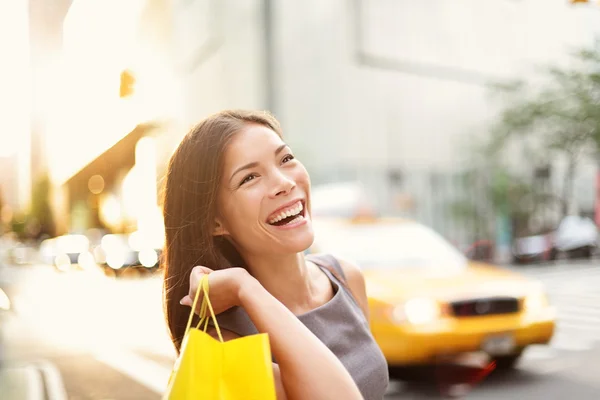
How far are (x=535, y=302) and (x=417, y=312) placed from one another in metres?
1.31

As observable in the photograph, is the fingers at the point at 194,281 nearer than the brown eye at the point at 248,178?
Yes

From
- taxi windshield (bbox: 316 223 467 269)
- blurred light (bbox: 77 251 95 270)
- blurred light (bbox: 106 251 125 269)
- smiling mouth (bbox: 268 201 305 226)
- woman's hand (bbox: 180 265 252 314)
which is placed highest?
smiling mouth (bbox: 268 201 305 226)

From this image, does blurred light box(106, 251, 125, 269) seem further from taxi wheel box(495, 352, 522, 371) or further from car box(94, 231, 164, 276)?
taxi wheel box(495, 352, 522, 371)

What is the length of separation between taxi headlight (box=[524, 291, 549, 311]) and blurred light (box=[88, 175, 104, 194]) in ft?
131

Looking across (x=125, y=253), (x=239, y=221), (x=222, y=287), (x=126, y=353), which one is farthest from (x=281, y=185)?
(x=125, y=253)

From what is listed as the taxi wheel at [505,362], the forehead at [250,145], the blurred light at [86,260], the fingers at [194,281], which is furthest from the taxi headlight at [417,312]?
the blurred light at [86,260]

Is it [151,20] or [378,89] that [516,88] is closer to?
[378,89]

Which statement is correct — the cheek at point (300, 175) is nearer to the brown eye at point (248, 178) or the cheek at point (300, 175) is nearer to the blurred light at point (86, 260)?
the brown eye at point (248, 178)

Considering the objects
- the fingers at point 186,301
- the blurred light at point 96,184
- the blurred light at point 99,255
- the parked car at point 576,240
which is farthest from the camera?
the blurred light at point 96,184

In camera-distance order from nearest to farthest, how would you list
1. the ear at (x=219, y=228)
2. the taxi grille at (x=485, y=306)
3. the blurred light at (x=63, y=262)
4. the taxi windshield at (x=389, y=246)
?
the ear at (x=219, y=228)
the taxi grille at (x=485, y=306)
the taxi windshield at (x=389, y=246)
the blurred light at (x=63, y=262)

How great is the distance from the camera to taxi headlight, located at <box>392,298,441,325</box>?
6.39m

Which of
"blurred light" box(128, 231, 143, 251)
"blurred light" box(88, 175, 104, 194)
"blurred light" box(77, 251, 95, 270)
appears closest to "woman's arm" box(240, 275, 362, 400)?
"blurred light" box(128, 231, 143, 251)

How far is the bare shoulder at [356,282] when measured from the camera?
2486 mm

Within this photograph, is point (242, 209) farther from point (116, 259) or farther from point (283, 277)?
point (116, 259)
